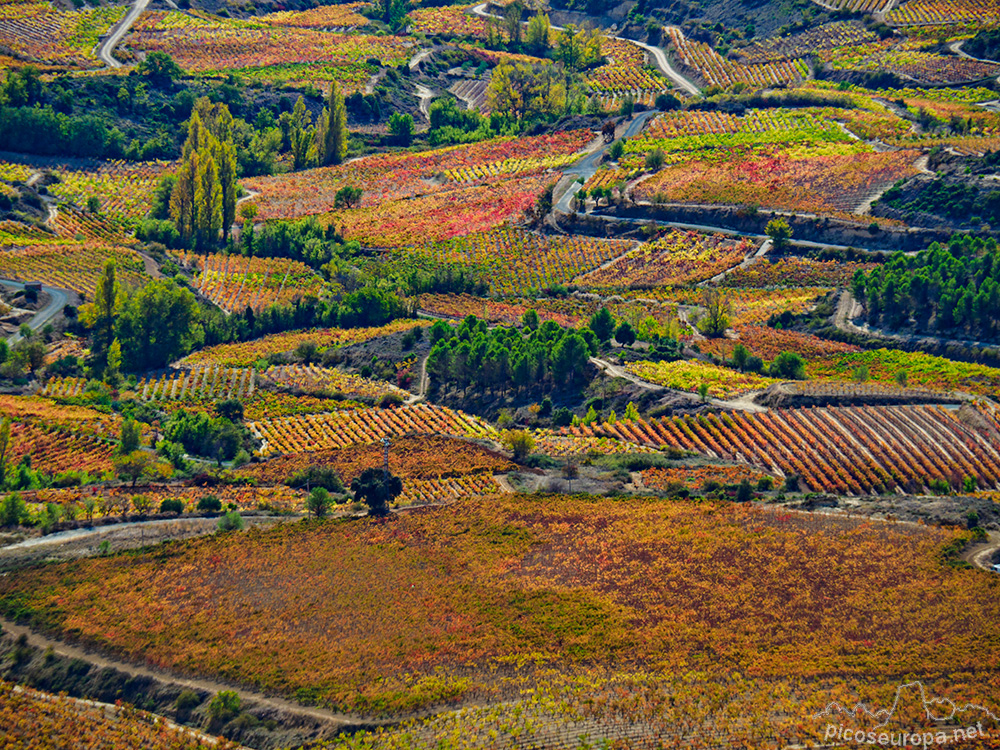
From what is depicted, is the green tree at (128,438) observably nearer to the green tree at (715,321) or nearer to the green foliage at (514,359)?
the green foliage at (514,359)

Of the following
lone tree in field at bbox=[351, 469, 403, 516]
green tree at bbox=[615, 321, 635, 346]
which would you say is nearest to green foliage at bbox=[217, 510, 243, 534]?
lone tree in field at bbox=[351, 469, 403, 516]

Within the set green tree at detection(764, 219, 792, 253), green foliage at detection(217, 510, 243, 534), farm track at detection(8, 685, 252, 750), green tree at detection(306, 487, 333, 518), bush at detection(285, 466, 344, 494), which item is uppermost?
green tree at detection(764, 219, 792, 253)

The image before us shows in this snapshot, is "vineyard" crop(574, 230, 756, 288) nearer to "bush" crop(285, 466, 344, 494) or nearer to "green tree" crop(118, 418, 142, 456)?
"bush" crop(285, 466, 344, 494)

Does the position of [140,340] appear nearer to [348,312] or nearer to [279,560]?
[348,312]

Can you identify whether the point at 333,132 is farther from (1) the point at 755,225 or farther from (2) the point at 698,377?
(2) the point at 698,377

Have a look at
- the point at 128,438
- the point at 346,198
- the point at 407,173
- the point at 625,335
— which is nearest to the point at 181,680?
the point at 128,438

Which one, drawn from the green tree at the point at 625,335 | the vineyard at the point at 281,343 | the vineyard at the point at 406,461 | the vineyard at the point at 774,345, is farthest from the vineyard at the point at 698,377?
the vineyard at the point at 281,343

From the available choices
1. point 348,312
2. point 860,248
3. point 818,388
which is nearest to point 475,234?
point 348,312
